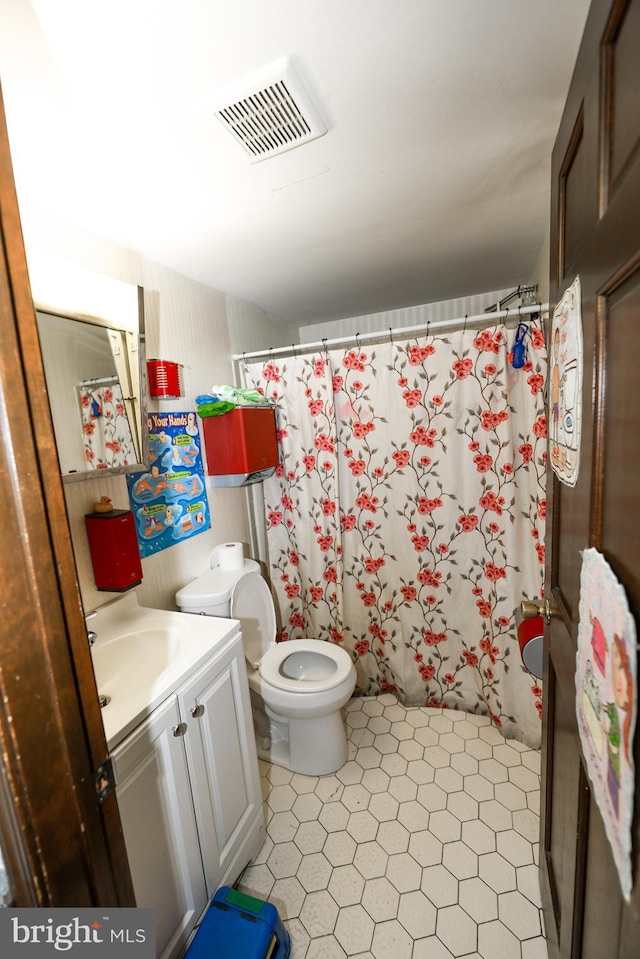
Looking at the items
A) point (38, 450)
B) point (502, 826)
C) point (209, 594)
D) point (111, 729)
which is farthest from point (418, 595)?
point (38, 450)

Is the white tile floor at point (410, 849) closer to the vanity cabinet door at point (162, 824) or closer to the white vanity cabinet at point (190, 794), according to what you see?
the white vanity cabinet at point (190, 794)

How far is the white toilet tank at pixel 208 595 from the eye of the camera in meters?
1.57

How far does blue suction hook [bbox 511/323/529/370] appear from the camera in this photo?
62.5 inches

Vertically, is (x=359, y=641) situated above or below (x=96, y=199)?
below

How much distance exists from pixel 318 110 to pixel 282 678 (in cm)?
187

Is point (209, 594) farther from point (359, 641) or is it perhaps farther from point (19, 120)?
point (19, 120)

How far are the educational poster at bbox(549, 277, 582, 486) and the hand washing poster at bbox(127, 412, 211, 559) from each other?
132 cm

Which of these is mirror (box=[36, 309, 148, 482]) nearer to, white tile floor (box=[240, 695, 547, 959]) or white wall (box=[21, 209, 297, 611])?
white wall (box=[21, 209, 297, 611])

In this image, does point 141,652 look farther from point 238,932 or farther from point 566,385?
point 566,385

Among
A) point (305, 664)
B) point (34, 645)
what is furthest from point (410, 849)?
point (34, 645)

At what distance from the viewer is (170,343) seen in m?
1.68

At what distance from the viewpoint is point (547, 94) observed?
3.12ft

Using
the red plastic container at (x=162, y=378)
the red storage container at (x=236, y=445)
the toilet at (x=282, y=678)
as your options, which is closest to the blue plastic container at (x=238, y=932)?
the toilet at (x=282, y=678)

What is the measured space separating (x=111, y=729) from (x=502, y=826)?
4.69 ft
